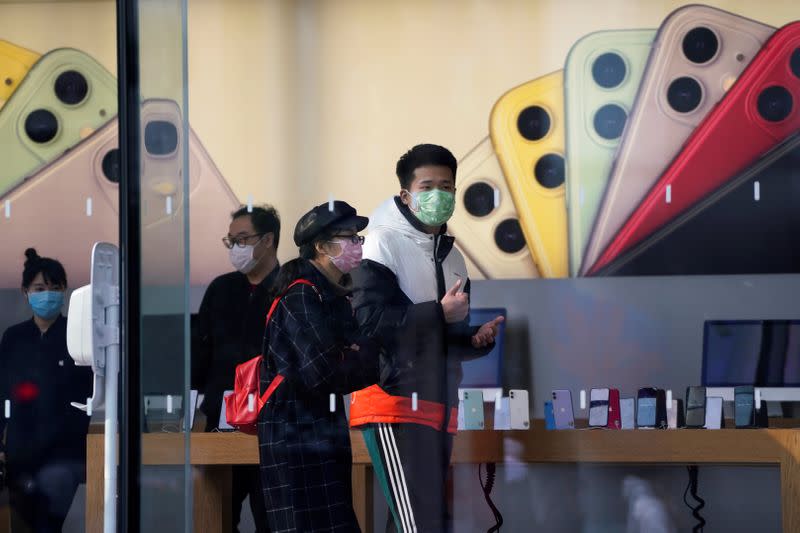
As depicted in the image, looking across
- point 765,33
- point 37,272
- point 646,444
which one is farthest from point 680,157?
point 37,272

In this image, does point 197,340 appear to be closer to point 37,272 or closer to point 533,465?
point 37,272

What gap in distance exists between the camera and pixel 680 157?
12.8 ft

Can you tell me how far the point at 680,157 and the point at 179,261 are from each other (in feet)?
5.10

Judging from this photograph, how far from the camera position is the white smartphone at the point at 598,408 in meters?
3.81

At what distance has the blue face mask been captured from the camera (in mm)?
4086

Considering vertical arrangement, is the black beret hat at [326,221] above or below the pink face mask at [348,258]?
above

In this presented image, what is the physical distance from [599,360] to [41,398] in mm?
1857

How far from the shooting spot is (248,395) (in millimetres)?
3773

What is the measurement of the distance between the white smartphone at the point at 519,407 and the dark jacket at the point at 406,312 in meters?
0.17

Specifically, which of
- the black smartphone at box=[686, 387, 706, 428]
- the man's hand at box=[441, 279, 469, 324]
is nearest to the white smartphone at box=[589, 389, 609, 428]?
the black smartphone at box=[686, 387, 706, 428]

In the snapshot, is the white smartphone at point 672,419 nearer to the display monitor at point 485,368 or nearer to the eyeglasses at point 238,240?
the display monitor at point 485,368

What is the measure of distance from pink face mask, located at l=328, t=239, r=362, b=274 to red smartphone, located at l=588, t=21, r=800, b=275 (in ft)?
2.91

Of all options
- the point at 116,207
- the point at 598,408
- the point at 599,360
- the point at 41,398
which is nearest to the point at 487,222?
the point at 599,360

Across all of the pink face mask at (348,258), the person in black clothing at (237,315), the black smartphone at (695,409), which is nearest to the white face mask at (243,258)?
the person in black clothing at (237,315)
